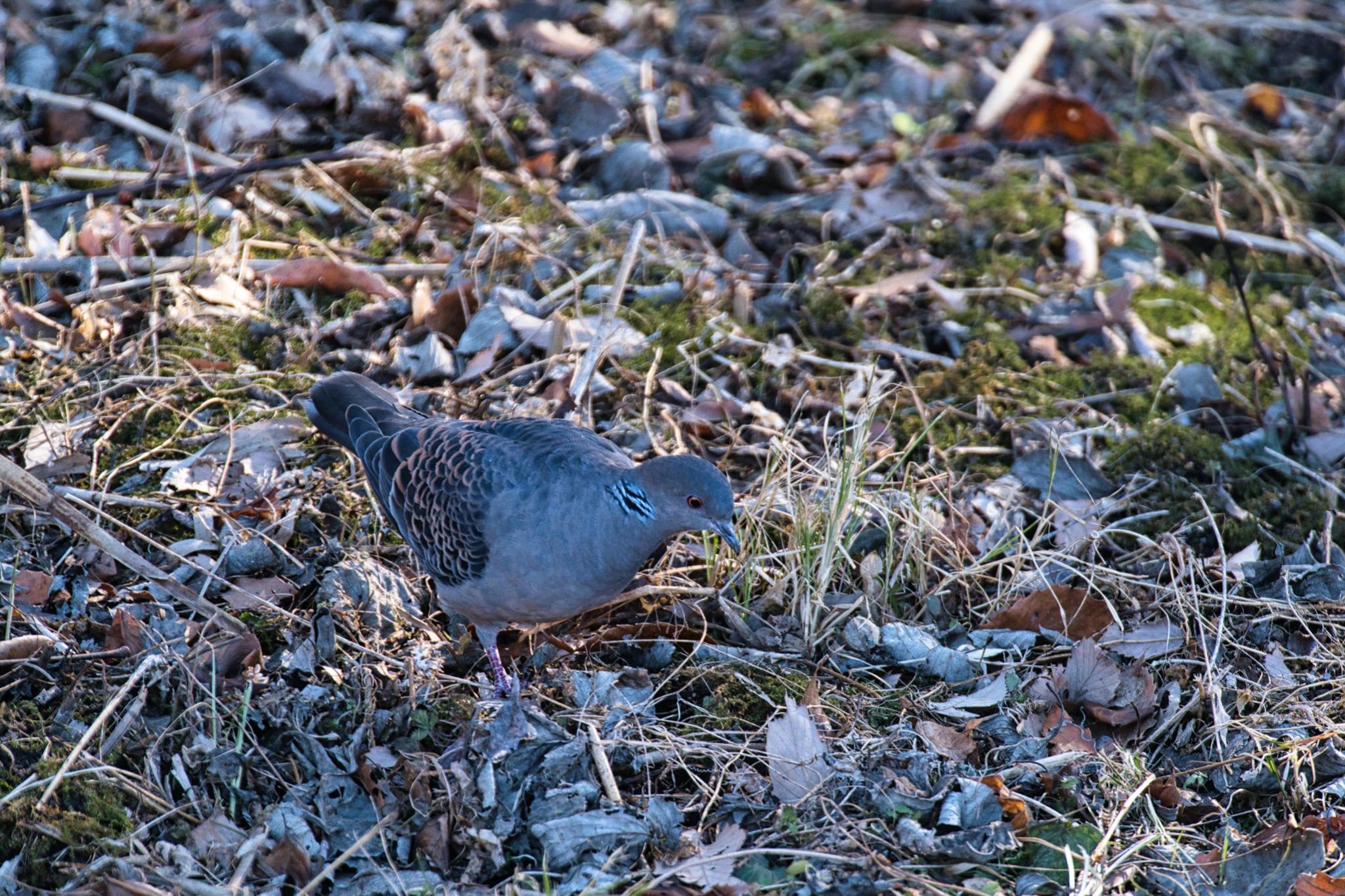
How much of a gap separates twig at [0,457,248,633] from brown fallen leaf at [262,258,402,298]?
5.84ft

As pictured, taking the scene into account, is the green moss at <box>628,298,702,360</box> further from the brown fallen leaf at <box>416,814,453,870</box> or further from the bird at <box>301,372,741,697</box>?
the brown fallen leaf at <box>416,814,453,870</box>

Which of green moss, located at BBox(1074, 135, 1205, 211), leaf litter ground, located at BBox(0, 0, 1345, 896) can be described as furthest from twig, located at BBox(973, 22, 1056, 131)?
green moss, located at BBox(1074, 135, 1205, 211)

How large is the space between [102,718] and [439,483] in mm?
1167

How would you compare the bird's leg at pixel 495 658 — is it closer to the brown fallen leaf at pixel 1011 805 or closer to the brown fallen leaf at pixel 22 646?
the brown fallen leaf at pixel 22 646

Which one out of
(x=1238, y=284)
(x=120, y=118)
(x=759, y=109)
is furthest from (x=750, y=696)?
(x=120, y=118)

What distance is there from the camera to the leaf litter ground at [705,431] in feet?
10.8

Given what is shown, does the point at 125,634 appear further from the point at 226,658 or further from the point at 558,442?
the point at 558,442

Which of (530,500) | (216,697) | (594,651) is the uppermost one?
(530,500)

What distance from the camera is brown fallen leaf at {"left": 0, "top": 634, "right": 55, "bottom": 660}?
350cm

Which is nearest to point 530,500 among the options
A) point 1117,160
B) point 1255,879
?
point 1255,879

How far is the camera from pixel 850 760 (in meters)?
3.44

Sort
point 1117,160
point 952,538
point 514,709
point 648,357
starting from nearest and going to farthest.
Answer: point 514,709, point 952,538, point 648,357, point 1117,160

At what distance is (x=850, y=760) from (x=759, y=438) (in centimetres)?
167

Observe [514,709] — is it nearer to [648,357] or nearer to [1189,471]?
[648,357]
